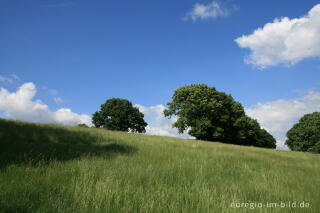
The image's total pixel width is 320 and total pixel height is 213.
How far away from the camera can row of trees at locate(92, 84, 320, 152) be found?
3322cm

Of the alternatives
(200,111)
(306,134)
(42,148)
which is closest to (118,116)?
(200,111)

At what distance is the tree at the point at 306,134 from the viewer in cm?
4419

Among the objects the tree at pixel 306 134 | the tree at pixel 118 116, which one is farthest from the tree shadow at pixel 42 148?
the tree at pixel 306 134

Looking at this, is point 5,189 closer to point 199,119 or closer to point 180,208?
point 180,208

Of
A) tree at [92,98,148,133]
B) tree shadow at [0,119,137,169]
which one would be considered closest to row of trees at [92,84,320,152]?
tree at [92,98,148,133]

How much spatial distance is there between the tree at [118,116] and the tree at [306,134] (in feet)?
150

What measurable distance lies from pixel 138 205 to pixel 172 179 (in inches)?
68.8

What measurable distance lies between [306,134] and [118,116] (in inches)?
2079

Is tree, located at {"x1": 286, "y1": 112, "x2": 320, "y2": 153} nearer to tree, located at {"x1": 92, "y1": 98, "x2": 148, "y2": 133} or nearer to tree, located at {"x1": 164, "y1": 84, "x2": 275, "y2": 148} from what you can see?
tree, located at {"x1": 164, "y1": 84, "x2": 275, "y2": 148}

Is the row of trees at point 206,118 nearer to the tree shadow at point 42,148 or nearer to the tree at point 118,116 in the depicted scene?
the tree at point 118,116

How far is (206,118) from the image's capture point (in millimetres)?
32688

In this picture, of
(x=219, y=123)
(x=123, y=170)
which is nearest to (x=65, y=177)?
(x=123, y=170)

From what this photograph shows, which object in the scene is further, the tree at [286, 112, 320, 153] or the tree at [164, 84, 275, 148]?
the tree at [286, 112, 320, 153]

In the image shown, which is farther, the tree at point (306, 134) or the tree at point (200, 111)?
the tree at point (306, 134)
